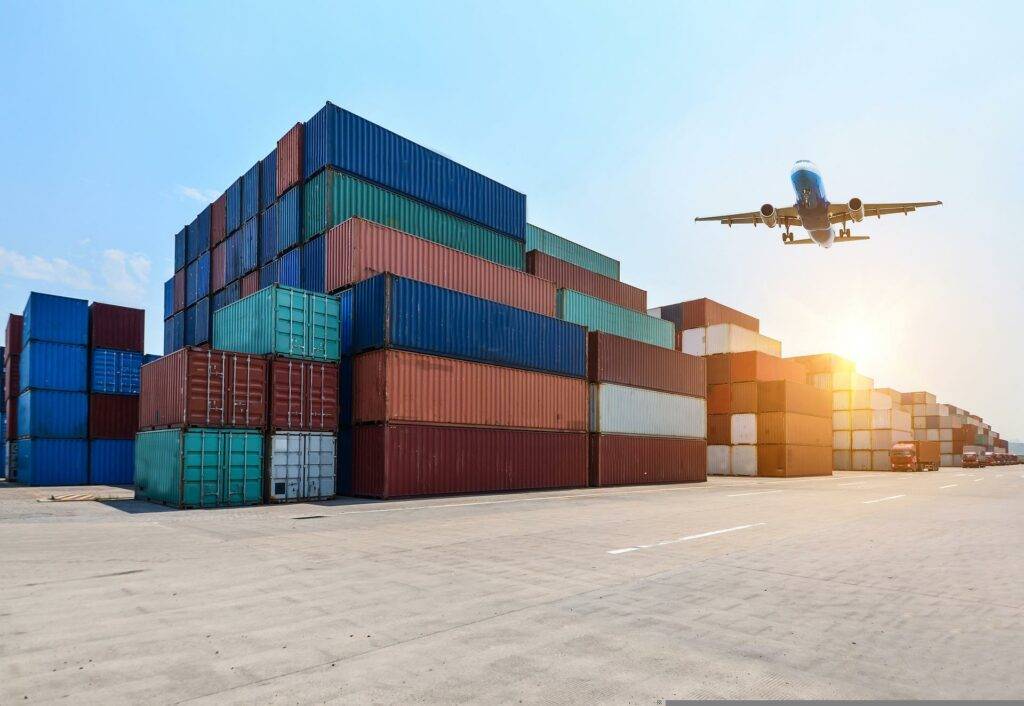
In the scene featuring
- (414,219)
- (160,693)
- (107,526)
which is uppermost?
(414,219)

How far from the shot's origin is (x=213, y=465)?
65.2 ft

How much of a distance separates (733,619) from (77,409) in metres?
38.2

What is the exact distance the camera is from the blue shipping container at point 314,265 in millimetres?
26328

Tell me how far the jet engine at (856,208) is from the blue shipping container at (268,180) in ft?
86.3

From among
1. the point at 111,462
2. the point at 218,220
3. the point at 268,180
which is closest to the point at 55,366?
the point at 111,462

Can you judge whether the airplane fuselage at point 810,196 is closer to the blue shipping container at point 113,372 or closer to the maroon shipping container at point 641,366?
the maroon shipping container at point 641,366

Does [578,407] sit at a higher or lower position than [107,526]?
higher

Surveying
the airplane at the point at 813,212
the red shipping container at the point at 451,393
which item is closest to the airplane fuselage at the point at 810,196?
the airplane at the point at 813,212

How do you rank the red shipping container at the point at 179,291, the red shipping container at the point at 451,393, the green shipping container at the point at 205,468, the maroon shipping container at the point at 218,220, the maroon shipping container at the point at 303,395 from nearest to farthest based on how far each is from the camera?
the green shipping container at the point at 205,468, the maroon shipping container at the point at 303,395, the red shipping container at the point at 451,393, the maroon shipping container at the point at 218,220, the red shipping container at the point at 179,291

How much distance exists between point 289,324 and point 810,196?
2169 centimetres

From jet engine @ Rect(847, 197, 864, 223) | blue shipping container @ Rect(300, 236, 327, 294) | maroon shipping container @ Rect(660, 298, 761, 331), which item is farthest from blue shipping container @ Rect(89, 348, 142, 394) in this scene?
maroon shipping container @ Rect(660, 298, 761, 331)

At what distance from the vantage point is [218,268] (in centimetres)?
3609

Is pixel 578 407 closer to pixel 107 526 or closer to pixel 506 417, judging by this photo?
pixel 506 417

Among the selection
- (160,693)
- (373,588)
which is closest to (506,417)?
(373,588)
